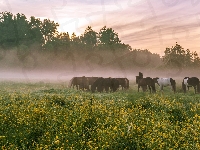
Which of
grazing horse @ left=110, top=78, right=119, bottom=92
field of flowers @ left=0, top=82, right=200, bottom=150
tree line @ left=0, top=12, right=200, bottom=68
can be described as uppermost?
tree line @ left=0, top=12, right=200, bottom=68

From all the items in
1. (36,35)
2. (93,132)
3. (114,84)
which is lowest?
(93,132)

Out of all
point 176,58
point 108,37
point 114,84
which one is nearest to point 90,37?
point 108,37

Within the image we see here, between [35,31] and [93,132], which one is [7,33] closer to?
[35,31]

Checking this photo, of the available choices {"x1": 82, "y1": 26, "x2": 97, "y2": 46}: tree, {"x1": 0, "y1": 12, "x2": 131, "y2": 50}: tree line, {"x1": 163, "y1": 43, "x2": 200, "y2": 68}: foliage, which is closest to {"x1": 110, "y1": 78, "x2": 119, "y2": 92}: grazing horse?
{"x1": 163, "y1": 43, "x2": 200, "y2": 68}: foliage

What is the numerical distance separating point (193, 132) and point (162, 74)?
65.8 metres

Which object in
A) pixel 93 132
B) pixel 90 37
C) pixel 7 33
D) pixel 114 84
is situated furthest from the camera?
pixel 90 37

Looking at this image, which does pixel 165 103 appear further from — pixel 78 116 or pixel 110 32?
pixel 110 32

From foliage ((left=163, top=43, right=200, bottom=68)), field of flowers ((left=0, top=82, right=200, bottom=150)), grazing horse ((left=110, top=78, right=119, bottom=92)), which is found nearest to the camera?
field of flowers ((left=0, top=82, right=200, bottom=150))

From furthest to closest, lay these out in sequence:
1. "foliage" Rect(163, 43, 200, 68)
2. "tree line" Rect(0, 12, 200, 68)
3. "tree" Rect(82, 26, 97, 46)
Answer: "tree" Rect(82, 26, 97, 46) → "tree line" Rect(0, 12, 200, 68) → "foliage" Rect(163, 43, 200, 68)

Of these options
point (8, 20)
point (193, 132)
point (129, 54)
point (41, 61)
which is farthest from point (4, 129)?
point (8, 20)

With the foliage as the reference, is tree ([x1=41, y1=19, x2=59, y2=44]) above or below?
above

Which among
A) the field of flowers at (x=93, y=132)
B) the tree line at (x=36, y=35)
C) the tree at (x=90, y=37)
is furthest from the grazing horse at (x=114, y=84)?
the tree at (x=90, y=37)

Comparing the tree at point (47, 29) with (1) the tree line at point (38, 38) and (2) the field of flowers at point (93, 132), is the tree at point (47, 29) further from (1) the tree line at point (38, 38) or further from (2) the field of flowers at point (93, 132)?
(2) the field of flowers at point (93, 132)

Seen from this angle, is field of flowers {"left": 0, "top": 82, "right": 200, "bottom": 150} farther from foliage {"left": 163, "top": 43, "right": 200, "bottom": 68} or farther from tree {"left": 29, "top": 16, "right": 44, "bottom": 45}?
tree {"left": 29, "top": 16, "right": 44, "bottom": 45}
